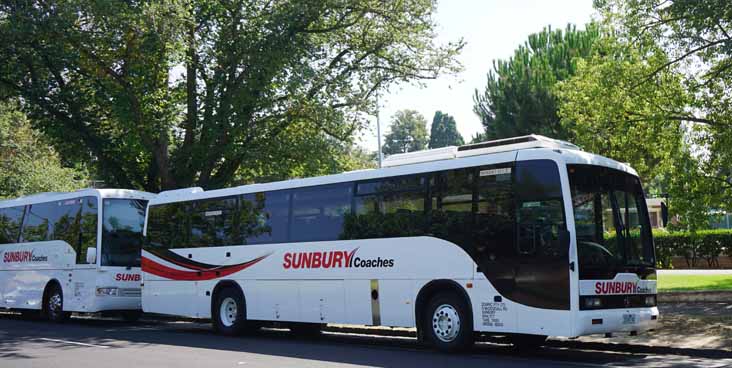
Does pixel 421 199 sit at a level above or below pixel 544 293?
above

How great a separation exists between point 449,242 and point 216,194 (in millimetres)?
7144

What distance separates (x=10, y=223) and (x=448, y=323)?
16700 mm

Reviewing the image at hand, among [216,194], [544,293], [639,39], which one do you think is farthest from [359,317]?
[639,39]

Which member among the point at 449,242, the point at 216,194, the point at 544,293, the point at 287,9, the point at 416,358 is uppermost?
the point at 287,9

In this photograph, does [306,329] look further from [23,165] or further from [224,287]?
[23,165]

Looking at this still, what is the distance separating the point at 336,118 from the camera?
1137 inches

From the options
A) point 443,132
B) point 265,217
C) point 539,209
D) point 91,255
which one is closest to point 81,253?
point 91,255

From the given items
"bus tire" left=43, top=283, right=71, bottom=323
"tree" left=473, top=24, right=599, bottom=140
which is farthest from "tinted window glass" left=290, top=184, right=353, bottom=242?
"tree" left=473, top=24, right=599, bottom=140

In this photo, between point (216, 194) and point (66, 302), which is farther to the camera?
point (66, 302)

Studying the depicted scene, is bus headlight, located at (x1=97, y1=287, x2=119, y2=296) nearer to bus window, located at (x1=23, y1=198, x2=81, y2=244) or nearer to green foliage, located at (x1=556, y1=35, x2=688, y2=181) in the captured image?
bus window, located at (x1=23, y1=198, x2=81, y2=244)

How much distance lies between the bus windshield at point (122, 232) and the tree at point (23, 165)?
974 inches

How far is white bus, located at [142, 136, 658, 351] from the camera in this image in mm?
12898

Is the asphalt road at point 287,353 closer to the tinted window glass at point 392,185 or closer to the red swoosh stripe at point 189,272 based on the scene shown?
the red swoosh stripe at point 189,272

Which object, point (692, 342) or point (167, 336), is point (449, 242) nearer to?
point (692, 342)
